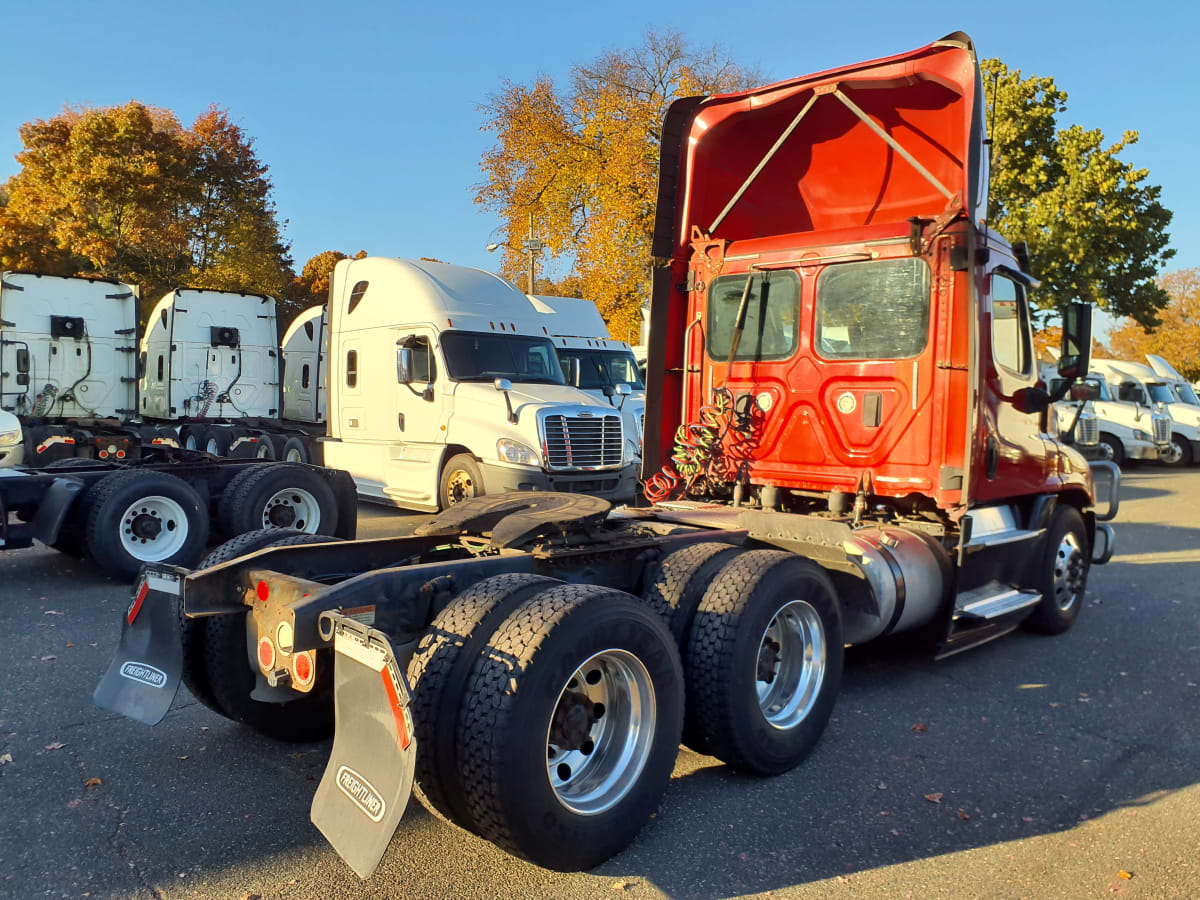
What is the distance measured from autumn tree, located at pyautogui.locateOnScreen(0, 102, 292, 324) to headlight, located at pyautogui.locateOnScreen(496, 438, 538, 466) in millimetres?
25284

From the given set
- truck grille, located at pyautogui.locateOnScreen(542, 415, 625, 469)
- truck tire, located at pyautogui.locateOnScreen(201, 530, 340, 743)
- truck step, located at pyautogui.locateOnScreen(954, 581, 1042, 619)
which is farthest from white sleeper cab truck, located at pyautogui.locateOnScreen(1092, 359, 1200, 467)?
truck tire, located at pyautogui.locateOnScreen(201, 530, 340, 743)

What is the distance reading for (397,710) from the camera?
277 cm

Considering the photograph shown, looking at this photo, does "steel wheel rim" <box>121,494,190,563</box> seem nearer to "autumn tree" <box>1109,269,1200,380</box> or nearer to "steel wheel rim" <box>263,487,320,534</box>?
"steel wheel rim" <box>263,487,320,534</box>

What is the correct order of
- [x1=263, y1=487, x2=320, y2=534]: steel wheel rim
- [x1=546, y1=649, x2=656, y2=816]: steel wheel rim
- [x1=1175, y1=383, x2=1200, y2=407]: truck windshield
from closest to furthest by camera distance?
[x1=546, y1=649, x2=656, y2=816]: steel wheel rim < [x1=263, y1=487, x2=320, y2=534]: steel wheel rim < [x1=1175, y1=383, x2=1200, y2=407]: truck windshield

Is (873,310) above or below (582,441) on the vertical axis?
above

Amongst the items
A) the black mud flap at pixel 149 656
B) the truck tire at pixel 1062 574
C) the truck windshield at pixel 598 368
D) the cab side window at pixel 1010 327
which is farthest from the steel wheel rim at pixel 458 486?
the black mud flap at pixel 149 656

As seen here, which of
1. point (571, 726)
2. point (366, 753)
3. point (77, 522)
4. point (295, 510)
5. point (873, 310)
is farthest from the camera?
point (295, 510)

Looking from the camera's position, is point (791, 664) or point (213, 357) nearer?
Result: point (791, 664)

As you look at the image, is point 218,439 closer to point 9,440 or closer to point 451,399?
point 9,440

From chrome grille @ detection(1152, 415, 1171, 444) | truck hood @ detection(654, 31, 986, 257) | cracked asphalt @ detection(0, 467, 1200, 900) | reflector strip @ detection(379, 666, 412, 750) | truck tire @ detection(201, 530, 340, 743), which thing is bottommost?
cracked asphalt @ detection(0, 467, 1200, 900)

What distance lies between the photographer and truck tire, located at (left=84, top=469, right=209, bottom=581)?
Result: 7.63m

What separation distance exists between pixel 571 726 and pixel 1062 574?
4.90 meters

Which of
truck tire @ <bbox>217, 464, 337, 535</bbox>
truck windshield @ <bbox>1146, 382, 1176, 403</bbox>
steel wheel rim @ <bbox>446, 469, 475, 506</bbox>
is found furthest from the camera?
truck windshield @ <bbox>1146, 382, 1176, 403</bbox>

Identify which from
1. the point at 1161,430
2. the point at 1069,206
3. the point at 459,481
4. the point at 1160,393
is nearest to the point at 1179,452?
the point at 1161,430
